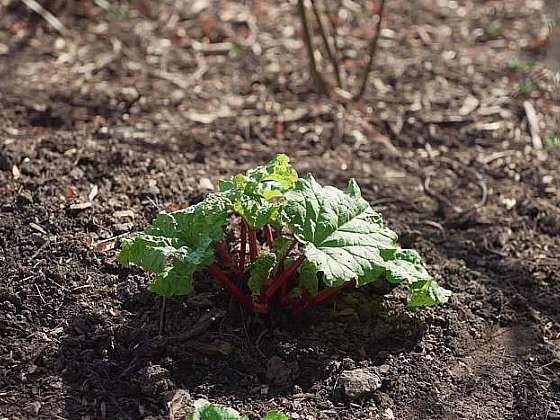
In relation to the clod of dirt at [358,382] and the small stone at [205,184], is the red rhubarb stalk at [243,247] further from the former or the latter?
the small stone at [205,184]

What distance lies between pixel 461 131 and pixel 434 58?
88 cm

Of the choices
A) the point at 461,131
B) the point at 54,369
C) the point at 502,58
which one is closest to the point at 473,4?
the point at 502,58

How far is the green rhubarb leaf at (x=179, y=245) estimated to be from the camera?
2783 millimetres

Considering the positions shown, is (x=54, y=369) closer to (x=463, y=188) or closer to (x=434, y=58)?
(x=463, y=188)

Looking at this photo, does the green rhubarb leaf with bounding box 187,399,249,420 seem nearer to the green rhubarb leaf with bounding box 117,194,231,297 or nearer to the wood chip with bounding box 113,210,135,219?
the green rhubarb leaf with bounding box 117,194,231,297

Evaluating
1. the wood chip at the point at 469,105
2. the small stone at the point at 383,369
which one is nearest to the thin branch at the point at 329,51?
the wood chip at the point at 469,105

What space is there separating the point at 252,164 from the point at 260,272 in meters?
1.37

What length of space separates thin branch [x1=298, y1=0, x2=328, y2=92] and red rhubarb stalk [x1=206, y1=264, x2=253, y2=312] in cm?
182

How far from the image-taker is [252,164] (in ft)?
13.9

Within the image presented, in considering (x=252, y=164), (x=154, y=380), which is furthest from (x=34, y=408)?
(x=252, y=164)

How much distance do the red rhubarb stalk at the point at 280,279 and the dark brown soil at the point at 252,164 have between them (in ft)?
0.41

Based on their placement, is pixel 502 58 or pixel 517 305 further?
pixel 502 58

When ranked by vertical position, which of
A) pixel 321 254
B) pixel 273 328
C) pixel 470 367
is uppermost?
pixel 321 254

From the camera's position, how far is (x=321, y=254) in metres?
2.75
